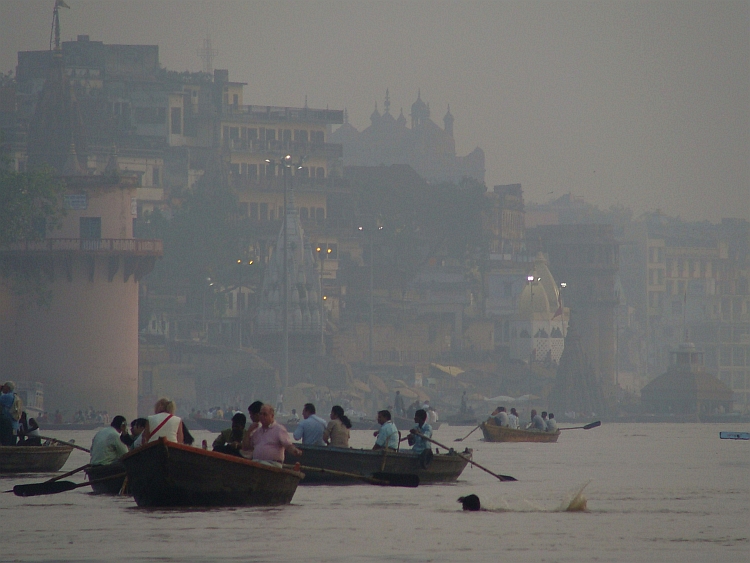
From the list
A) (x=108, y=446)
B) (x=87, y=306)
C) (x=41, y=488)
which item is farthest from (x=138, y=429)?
(x=87, y=306)

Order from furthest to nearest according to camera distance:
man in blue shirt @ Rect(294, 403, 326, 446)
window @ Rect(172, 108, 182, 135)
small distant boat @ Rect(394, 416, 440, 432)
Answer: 1. window @ Rect(172, 108, 182, 135)
2. small distant boat @ Rect(394, 416, 440, 432)
3. man in blue shirt @ Rect(294, 403, 326, 446)

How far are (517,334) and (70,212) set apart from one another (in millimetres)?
64432

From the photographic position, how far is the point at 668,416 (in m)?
138

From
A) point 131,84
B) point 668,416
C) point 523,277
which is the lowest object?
point 668,416

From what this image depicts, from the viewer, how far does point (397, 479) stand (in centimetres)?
2978

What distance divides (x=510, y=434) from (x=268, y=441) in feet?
117

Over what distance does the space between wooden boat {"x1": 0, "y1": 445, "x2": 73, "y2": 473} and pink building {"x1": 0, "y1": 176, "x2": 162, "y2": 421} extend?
168 feet

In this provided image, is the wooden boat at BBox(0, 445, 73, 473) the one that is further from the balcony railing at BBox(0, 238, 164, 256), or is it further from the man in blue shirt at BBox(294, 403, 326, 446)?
the balcony railing at BBox(0, 238, 164, 256)

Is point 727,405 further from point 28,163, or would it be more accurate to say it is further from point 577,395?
point 28,163

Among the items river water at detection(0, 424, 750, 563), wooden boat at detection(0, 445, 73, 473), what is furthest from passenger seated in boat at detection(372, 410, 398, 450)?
wooden boat at detection(0, 445, 73, 473)

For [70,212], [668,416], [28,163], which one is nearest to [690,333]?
[668,416]

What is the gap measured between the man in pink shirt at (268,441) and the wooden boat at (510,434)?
3477cm

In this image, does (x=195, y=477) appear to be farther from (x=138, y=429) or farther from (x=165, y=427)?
(x=138, y=429)

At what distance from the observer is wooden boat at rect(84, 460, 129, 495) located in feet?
100
